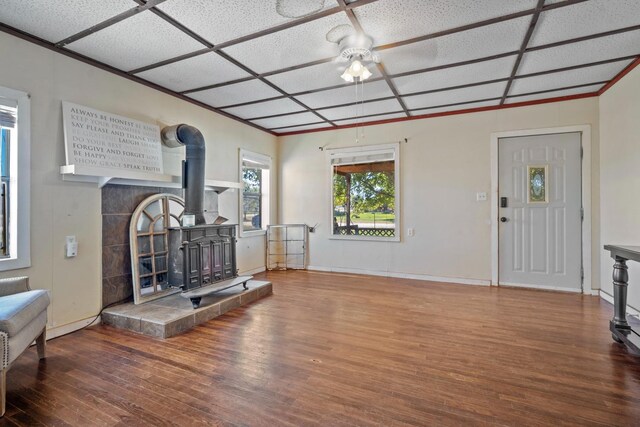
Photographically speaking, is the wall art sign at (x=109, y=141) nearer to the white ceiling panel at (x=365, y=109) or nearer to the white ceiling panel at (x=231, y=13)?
the white ceiling panel at (x=231, y=13)

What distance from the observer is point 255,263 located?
5355mm

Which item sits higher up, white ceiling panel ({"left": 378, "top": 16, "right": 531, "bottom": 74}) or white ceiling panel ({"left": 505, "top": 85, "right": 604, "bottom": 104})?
white ceiling panel ({"left": 505, "top": 85, "right": 604, "bottom": 104})

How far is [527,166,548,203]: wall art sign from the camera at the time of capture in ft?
13.8

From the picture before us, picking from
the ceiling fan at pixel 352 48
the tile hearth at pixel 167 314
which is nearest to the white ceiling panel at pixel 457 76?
the ceiling fan at pixel 352 48

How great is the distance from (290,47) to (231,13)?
609 millimetres

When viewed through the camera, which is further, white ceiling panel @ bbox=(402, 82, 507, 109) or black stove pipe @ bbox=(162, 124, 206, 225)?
white ceiling panel @ bbox=(402, 82, 507, 109)

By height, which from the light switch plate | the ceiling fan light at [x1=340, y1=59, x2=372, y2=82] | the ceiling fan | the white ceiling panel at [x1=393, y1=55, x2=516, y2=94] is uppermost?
the white ceiling panel at [x1=393, y1=55, x2=516, y2=94]

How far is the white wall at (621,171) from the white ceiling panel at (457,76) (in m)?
1.26

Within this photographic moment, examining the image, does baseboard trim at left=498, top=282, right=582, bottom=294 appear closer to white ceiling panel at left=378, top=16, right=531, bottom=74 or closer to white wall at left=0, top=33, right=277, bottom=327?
white ceiling panel at left=378, top=16, right=531, bottom=74

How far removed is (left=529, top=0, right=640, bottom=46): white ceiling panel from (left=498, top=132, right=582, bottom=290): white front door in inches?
78.1

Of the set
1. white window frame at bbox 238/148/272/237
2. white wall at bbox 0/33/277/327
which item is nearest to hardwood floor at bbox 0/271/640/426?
white wall at bbox 0/33/277/327

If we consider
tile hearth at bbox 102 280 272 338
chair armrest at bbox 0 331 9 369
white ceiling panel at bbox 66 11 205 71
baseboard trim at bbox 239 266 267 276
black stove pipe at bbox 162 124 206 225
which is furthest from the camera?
baseboard trim at bbox 239 266 267 276

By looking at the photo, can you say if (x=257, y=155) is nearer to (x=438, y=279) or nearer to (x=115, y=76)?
(x=115, y=76)

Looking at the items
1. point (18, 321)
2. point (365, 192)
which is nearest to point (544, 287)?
point (365, 192)
